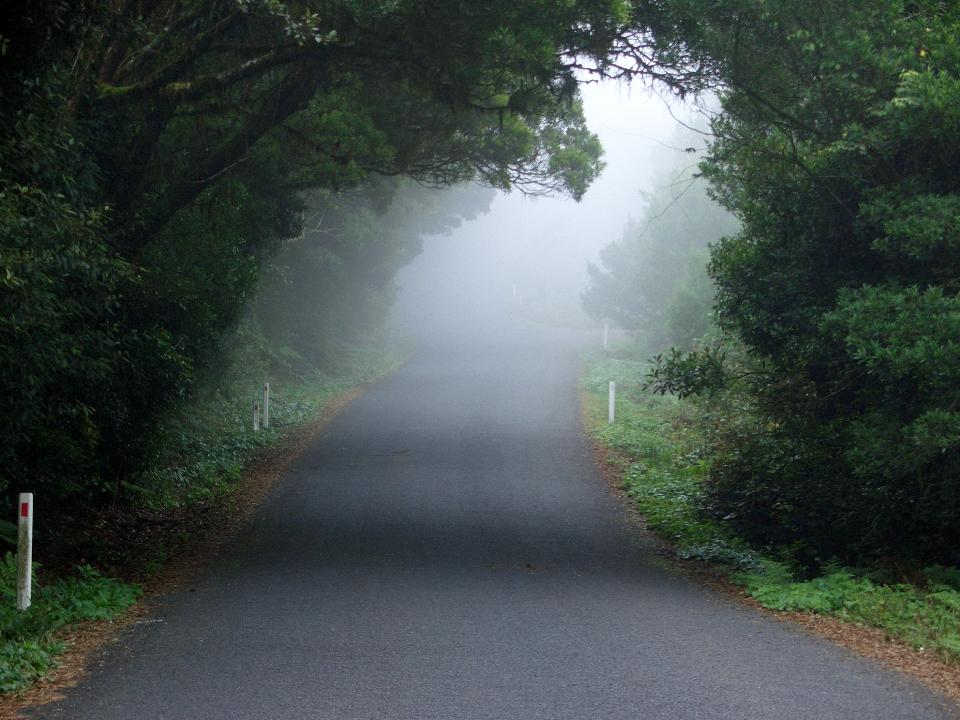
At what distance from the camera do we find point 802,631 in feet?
27.8

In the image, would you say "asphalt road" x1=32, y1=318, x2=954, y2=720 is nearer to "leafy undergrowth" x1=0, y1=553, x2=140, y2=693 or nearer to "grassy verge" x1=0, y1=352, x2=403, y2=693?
"leafy undergrowth" x1=0, y1=553, x2=140, y2=693

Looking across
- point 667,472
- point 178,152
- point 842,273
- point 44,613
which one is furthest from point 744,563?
point 178,152

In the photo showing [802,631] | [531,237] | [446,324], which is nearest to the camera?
[802,631]

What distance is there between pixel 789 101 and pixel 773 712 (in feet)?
26.1

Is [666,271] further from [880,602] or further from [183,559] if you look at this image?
[880,602]

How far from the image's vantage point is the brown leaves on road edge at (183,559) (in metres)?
6.59

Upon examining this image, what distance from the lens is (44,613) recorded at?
8.25m

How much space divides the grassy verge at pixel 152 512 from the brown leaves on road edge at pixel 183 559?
0.10 metres

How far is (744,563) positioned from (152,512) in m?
8.00

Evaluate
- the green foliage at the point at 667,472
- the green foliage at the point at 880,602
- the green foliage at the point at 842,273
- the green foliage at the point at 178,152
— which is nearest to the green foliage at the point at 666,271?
the green foliage at the point at 667,472

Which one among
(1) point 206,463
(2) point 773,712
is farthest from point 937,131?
(1) point 206,463

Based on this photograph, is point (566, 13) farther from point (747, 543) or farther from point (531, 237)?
point (531, 237)

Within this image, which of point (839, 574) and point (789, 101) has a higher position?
point (789, 101)

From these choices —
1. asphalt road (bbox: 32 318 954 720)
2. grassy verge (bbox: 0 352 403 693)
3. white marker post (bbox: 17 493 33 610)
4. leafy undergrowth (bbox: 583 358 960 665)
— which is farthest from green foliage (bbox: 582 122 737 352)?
white marker post (bbox: 17 493 33 610)
